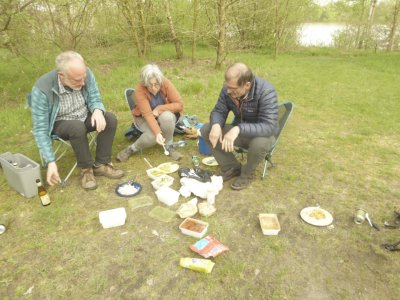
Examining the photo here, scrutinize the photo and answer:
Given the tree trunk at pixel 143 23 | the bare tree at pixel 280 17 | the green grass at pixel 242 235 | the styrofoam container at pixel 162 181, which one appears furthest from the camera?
the bare tree at pixel 280 17

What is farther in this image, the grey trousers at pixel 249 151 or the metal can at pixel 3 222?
the grey trousers at pixel 249 151

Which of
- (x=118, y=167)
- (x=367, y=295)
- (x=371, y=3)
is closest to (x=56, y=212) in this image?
(x=118, y=167)

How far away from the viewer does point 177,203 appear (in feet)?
9.66

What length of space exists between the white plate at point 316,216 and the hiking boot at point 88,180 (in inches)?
76.9

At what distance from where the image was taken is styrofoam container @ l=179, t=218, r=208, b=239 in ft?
8.14

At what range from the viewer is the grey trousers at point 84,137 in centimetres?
298

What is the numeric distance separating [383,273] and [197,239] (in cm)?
131

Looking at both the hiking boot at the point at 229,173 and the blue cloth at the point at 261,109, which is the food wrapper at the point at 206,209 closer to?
A: the hiking boot at the point at 229,173

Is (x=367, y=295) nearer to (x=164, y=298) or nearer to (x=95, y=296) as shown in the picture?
(x=164, y=298)

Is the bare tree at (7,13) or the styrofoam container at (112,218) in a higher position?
the bare tree at (7,13)

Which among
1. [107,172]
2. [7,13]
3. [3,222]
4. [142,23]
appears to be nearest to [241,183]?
[107,172]

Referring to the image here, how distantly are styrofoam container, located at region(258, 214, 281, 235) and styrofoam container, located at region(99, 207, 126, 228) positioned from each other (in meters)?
1.14

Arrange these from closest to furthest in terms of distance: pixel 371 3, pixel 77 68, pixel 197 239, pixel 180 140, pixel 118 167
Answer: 1. pixel 197 239
2. pixel 77 68
3. pixel 118 167
4. pixel 180 140
5. pixel 371 3

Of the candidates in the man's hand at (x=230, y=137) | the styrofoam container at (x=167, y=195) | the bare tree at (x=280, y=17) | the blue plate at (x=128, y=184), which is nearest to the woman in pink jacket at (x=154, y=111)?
the blue plate at (x=128, y=184)
